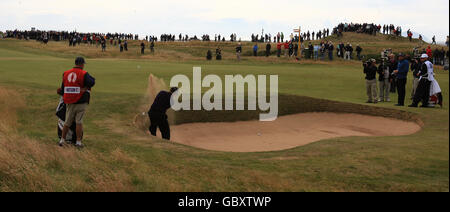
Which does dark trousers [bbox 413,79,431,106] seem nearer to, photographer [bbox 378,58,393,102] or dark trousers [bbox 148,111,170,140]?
photographer [bbox 378,58,393,102]

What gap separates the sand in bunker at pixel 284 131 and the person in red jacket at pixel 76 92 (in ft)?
17.7

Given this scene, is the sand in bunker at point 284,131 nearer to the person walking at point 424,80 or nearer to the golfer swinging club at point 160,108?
the person walking at point 424,80

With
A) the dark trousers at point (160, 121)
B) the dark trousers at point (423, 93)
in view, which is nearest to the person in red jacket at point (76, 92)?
the dark trousers at point (160, 121)

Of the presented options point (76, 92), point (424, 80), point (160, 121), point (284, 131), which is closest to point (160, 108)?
point (160, 121)

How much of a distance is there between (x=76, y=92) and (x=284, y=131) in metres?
9.27

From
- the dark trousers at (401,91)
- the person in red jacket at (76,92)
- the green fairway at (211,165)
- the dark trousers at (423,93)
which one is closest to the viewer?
the green fairway at (211,165)

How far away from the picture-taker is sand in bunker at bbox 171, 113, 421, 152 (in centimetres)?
1538

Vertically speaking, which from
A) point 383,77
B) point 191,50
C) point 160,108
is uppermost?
point 191,50

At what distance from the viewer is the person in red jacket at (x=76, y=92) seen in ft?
34.3

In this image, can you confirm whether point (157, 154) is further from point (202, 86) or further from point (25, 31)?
point (25, 31)

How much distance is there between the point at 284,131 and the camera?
17391 mm

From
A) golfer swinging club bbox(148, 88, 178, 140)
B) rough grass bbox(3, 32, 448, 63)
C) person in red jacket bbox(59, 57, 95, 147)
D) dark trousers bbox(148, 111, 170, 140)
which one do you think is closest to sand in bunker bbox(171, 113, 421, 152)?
dark trousers bbox(148, 111, 170, 140)

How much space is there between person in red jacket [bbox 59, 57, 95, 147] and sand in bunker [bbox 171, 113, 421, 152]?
5409 millimetres

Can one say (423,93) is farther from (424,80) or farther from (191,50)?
(191,50)
